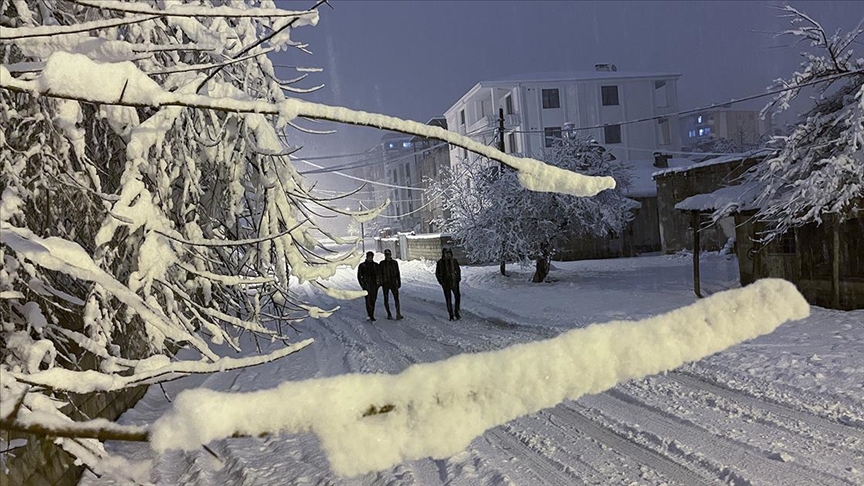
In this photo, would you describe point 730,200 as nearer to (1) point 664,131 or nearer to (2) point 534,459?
(2) point 534,459

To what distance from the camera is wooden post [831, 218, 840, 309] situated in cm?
1138

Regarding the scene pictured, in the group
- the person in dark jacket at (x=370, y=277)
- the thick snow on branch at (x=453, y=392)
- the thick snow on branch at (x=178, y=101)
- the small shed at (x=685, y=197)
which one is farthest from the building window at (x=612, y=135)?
the thick snow on branch at (x=453, y=392)

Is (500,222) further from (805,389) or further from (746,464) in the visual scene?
(746,464)

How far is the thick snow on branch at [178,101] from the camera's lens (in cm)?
113

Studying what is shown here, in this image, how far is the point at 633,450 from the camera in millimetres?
5438

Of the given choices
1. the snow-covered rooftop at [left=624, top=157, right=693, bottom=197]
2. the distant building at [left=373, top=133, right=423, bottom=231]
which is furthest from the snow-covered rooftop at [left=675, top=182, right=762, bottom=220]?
the distant building at [left=373, top=133, right=423, bottom=231]

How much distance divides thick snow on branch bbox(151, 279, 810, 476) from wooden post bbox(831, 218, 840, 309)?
12845 millimetres

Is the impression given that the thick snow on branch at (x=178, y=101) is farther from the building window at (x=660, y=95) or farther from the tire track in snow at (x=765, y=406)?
the building window at (x=660, y=95)

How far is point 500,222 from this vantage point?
21.0 m

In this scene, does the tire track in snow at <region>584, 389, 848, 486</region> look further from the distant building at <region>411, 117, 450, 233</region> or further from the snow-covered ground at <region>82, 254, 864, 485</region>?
the distant building at <region>411, 117, 450, 233</region>

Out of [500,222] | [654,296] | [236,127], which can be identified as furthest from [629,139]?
[236,127]

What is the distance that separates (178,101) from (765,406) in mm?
7113

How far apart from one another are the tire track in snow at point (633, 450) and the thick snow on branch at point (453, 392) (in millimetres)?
4574

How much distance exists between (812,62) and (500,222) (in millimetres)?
11145
